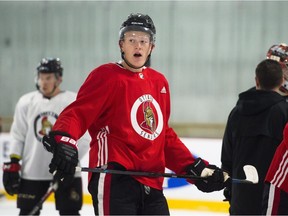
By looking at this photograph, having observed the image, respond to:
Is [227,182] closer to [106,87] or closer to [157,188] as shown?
[157,188]

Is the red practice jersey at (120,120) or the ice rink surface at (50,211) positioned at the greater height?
the red practice jersey at (120,120)

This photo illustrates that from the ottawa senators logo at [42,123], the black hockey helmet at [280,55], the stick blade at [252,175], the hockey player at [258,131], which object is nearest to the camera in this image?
the stick blade at [252,175]

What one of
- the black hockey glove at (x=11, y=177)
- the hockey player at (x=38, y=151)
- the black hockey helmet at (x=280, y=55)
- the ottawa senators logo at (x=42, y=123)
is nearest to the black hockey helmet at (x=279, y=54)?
the black hockey helmet at (x=280, y=55)

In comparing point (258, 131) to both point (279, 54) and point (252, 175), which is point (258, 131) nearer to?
point (252, 175)

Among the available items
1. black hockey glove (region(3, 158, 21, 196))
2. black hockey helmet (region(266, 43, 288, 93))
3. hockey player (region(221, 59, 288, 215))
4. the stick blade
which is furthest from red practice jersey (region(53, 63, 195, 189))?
black hockey glove (region(3, 158, 21, 196))

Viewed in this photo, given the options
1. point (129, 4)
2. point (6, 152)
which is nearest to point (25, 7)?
point (129, 4)

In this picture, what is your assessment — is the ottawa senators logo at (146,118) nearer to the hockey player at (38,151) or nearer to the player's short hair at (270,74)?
the player's short hair at (270,74)

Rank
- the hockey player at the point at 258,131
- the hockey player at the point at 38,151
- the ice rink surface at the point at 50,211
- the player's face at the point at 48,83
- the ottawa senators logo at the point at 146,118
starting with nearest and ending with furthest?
the ottawa senators logo at the point at 146,118, the hockey player at the point at 258,131, the hockey player at the point at 38,151, the player's face at the point at 48,83, the ice rink surface at the point at 50,211

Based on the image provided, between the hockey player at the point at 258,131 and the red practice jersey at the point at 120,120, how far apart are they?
57 centimetres

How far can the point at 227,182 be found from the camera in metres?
2.73

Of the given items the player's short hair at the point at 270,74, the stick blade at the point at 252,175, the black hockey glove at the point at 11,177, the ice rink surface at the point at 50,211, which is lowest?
the ice rink surface at the point at 50,211

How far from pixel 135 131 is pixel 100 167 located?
0.19 m

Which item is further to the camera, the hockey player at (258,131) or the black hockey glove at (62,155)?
the hockey player at (258,131)

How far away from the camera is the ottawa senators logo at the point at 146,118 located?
258 cm
